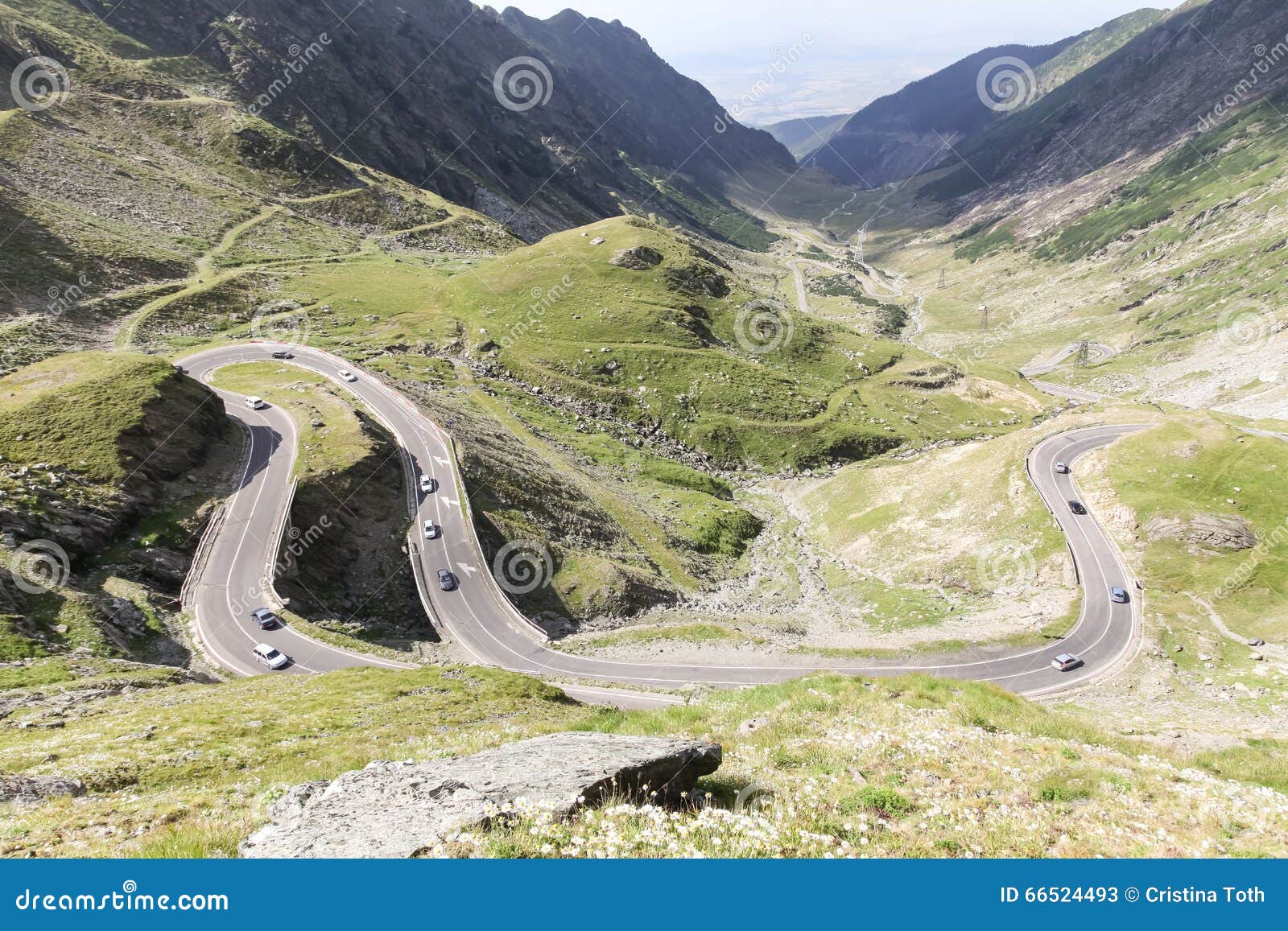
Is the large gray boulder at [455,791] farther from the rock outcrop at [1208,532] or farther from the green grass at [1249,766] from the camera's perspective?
the rock outcrop at [1208,532]

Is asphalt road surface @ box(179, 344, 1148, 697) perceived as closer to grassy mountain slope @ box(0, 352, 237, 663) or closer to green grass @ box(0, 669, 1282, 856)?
grassy mountain slope @ box(0, 352, 237, 663)

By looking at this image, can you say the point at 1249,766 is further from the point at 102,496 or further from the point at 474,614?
the point at 102,496

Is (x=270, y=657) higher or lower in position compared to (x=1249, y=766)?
lower

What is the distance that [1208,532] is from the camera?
165 ft

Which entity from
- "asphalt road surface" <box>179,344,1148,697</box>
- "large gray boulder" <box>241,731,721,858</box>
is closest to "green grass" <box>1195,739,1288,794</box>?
"large gray boulder" <box>241,731,721,858</box>

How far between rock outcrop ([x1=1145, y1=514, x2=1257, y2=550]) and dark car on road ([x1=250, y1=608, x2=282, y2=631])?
7493 centimetres

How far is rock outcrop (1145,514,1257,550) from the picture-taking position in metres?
49.1

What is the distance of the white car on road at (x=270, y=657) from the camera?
3869 cm

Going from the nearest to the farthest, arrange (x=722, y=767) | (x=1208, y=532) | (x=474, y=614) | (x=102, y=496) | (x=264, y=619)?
(x=722, y=767)
(x=264, y=619)
(x=102, y=496)
(x=474, y=614)
(x=1208, y=532)

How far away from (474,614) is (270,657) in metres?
15.0

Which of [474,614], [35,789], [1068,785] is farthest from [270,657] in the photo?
[1068,785]

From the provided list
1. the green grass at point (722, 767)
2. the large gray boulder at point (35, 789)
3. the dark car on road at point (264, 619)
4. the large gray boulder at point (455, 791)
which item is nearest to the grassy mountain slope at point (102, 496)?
the dark car on road at point (264, 619)

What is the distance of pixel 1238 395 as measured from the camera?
126 meters

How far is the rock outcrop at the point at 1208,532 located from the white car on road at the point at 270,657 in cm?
7295
